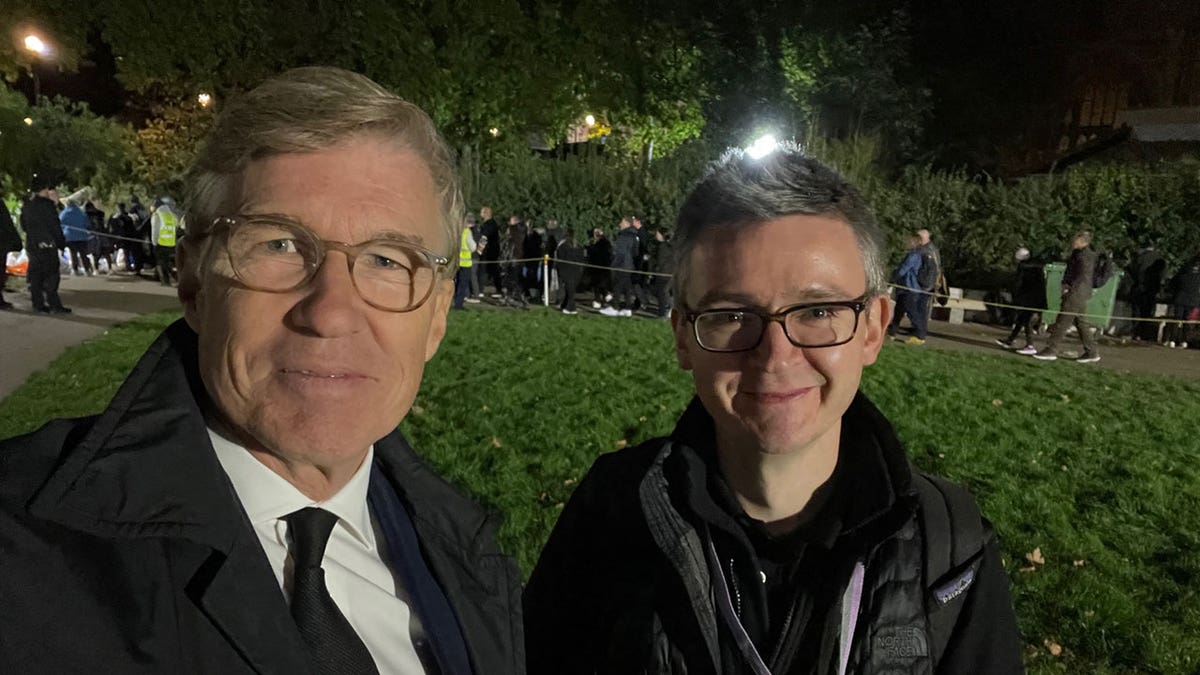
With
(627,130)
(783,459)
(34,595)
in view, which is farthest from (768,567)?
(627,130)

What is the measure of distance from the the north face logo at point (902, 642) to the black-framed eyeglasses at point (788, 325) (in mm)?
561

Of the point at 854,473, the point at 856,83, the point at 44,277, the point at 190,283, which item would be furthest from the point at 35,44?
the point at 856,83

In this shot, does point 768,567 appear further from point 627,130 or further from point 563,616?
point 627,130

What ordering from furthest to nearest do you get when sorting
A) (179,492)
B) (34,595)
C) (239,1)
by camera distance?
A: (239,1) < (179,492) < (34,595)

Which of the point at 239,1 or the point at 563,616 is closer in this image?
the point at 563,616

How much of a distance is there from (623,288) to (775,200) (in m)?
13.7

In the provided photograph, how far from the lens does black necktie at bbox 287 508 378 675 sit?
1.28 metres

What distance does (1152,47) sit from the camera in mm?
25266

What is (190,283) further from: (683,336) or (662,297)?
(662,297)

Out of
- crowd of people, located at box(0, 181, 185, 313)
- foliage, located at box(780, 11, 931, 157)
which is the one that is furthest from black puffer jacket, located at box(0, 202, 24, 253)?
foliage, located at box(780, 11, 931, 157)

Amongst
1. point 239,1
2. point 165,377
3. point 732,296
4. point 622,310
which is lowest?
point 622,310

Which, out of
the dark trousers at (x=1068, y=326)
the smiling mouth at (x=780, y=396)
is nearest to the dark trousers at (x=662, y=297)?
the dark trousers at (x=1068, y=326)

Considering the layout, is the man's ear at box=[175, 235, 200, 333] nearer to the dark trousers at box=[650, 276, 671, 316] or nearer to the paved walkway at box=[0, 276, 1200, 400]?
the paved walkway at box=[0, 276, 1200, 400]

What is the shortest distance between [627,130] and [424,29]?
1671 centimetres
